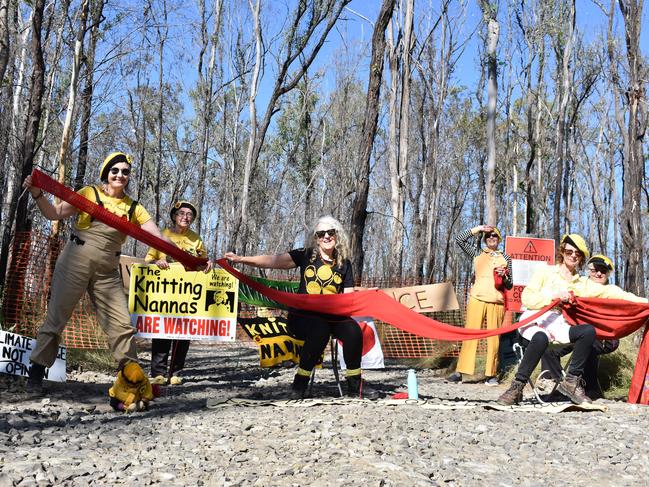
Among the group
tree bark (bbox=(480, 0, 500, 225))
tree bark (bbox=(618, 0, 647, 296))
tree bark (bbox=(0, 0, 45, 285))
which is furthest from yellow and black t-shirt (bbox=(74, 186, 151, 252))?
tree bark (bbox=(480, 0, 500, 225))

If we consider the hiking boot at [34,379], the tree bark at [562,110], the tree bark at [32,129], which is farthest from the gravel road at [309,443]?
the tree bark at [562,110]

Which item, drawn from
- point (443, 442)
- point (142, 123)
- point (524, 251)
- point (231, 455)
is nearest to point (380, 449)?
point (443, 442)

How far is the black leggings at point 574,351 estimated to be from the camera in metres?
6.13

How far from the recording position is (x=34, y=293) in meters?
8.08

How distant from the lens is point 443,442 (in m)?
4.24

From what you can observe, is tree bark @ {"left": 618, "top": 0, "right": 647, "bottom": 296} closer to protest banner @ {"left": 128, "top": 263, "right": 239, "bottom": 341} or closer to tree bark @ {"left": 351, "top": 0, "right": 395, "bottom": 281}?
tree bark @ {"left": 351, "top": 0, "right": 395, "bottom": 281}

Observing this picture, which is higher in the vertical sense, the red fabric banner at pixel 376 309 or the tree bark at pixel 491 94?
the tree bark at pixel 491 94

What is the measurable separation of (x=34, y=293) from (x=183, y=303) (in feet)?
6.63

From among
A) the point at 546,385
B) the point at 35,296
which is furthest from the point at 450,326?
the point at 35,296

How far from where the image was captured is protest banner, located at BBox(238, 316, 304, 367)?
7.71 metres

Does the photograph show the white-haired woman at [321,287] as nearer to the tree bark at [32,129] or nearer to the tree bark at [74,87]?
the tree bark at [32,129]

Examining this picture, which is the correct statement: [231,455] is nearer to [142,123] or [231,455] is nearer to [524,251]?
[524,251]

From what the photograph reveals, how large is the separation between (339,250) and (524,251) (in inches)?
211

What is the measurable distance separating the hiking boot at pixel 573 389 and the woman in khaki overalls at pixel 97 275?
3803 mm
